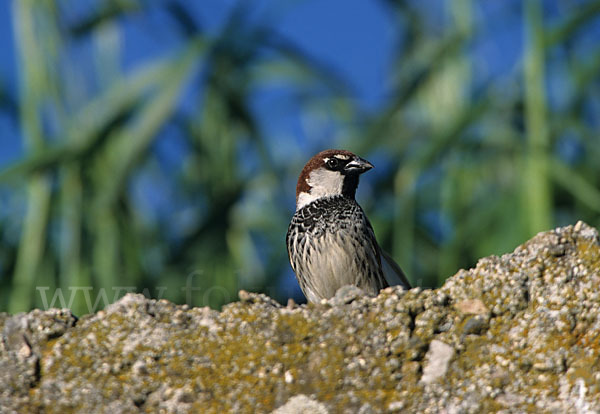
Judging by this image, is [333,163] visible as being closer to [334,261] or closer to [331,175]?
[331,175]

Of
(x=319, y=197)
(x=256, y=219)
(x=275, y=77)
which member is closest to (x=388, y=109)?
(x=275, y=77)

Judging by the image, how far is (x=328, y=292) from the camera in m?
4.16

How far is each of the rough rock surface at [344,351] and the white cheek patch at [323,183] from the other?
2040mm

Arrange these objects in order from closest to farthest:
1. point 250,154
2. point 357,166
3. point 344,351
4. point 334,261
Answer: point 344,351
point 334,261
point 357,166
point 250,154

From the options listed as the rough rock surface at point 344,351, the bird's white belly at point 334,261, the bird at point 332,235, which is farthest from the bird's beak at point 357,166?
the rough rock surface at point 344,351

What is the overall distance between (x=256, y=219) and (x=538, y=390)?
8346 millimetres

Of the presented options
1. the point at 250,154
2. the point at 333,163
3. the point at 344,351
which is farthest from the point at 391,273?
the point at 250,154

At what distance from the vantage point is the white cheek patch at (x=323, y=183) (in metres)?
4.32

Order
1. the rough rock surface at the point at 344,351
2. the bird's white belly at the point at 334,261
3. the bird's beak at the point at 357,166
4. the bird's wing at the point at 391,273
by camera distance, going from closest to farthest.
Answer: the rough rock surface at the point at 344,351, the bird's white belly at the point at 334,261, the bird's beak at the point at 357,166, the bird's wing at the point at 391,273

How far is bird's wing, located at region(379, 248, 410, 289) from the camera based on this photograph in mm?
4391

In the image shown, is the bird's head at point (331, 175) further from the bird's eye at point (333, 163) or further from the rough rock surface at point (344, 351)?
the rough rock surface at point (344, 351)

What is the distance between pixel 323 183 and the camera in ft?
14.2

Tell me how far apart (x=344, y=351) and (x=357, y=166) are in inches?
88.5

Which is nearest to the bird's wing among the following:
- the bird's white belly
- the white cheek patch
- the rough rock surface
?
the bird's white belly
